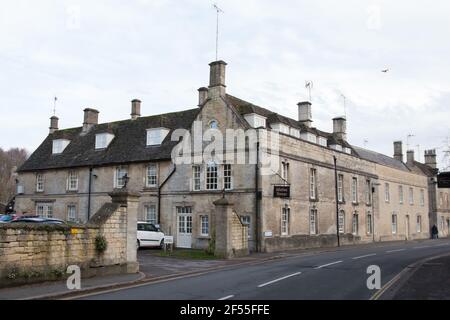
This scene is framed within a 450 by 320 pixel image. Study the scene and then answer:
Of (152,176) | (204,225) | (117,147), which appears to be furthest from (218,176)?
(117,147)

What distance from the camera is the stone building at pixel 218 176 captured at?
28.4m

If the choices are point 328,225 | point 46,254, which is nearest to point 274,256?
point 328,225

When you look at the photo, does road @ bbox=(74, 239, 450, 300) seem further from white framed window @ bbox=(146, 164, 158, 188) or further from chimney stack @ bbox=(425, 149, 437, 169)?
chimney stack @ bbox=(425, 149, 437, 169)

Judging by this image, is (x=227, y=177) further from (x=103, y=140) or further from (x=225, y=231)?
(x=103, y=140)

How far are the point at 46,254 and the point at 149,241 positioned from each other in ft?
47.4

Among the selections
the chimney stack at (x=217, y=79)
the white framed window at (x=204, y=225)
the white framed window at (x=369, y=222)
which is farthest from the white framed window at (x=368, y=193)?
the chimney stack at (x=217, y=79)

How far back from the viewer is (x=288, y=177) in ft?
99.0

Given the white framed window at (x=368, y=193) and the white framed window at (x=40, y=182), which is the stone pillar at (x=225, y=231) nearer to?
the white framed window at (x=368, y=193)

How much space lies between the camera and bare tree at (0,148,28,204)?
73938 mm

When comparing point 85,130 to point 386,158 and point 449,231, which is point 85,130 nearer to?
point 386,158

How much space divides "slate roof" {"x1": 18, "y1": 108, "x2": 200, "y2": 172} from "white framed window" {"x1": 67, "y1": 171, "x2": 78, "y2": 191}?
73cm

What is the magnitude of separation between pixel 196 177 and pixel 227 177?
8.37ft

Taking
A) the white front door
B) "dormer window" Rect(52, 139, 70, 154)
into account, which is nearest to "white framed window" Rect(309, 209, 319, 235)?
the white front door

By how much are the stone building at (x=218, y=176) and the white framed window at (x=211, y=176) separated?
65 mm
